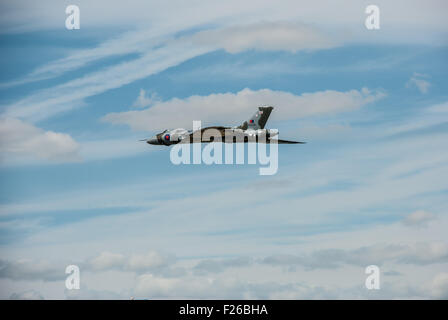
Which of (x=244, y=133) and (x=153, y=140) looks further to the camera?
(x=153, y=140)

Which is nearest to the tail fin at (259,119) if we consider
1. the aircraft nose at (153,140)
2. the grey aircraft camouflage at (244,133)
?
the grey aircraft camouflage at (244,133)

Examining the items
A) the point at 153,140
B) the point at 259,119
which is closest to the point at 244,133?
the point at 259,119

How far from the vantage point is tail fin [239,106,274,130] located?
137125 millimetres

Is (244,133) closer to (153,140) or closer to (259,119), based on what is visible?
(259,119)

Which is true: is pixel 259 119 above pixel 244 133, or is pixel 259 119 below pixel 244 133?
above

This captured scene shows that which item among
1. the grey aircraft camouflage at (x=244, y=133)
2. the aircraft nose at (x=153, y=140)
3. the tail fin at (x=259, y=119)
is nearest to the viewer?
the grey aircraft camouflage at (x=244, y=133)

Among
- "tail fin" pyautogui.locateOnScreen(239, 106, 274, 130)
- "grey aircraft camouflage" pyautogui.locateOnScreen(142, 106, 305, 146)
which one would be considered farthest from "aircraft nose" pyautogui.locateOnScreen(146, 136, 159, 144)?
"tail fin" pyautogui.locateOnScreen(239, 106, 274, 130)

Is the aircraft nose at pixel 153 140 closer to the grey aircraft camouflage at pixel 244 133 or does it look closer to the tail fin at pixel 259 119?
the grey aircraft camouflage at pixel 244 133

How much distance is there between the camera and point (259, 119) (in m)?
137

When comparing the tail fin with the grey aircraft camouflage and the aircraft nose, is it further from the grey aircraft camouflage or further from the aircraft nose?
the aircraft nose

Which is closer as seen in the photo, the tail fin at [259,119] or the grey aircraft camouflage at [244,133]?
the grey aircraft camouflage at [244,133]

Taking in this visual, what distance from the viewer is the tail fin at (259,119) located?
450ft
